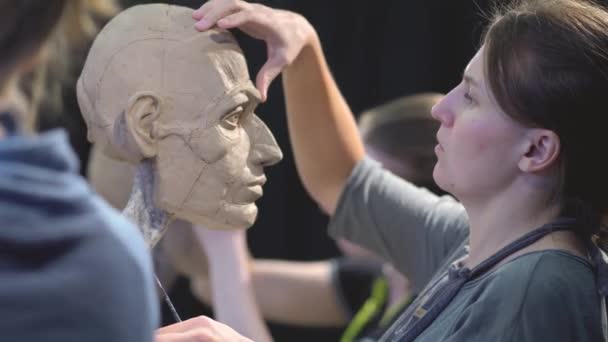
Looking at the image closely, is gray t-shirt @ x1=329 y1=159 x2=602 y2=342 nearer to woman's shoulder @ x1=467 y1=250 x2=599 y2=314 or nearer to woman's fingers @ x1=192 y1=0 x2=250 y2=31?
woman's shoulder @ x1=467 y1=250 x2=599 y2=314

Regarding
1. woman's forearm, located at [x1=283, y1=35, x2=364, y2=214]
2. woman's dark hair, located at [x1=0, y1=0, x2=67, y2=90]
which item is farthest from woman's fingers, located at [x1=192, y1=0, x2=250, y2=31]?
woman's dark hair, located at [x1=0, y1=0, x2=67, y2=90]

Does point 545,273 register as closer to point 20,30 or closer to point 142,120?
point 142,120

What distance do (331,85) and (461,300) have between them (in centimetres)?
63

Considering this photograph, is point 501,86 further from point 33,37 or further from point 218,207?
point 33,37

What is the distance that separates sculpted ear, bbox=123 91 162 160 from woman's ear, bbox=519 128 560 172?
1.81 ft

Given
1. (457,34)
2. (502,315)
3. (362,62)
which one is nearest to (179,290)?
(362,62)

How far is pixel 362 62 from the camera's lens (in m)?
3.34

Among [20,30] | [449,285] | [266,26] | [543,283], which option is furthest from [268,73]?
[20,30]

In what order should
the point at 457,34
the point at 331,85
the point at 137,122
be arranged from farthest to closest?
the point at 457,34 → the point at 331,85 → the point at 137,122

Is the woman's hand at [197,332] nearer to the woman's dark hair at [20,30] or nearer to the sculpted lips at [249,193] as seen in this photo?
the sculpted lips at [249,193]

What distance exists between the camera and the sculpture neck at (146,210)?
1414 mm

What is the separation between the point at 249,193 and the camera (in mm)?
1454

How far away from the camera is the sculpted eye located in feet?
4.68

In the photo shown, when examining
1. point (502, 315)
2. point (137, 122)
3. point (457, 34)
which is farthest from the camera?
point (457, 34)
